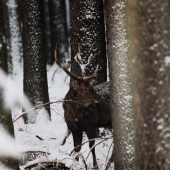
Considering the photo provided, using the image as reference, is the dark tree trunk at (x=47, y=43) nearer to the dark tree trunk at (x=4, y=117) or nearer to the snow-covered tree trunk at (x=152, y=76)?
the dark tree trunk at (x=4, y=117)

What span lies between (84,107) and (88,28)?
5.69 ft

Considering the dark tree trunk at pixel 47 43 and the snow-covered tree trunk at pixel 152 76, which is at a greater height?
the dark tree trunk at pixel 47 43

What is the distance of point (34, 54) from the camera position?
26.7 feet

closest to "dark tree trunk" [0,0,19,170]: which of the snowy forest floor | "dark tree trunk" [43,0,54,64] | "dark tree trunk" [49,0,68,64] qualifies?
the snowy forest floor

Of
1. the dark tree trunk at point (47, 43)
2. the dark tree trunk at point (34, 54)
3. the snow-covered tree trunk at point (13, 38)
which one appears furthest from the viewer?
the dark tree trunk at point (47, 43)

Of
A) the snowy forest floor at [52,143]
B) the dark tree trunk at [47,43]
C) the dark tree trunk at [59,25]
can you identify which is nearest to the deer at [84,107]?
the snowy forest floor at [52,143]

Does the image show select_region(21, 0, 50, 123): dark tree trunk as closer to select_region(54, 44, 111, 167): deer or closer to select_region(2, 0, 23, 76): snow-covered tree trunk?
select_region(54, 44, 111, 167): deer

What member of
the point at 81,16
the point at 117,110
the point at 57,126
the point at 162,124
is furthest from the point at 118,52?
the point at 57,126

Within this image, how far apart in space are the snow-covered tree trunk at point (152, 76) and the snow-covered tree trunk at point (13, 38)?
11.5m

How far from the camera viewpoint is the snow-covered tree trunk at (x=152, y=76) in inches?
112

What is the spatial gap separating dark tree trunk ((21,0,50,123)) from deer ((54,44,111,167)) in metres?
2.16

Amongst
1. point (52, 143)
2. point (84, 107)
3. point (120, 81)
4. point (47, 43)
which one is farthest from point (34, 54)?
point (47, 43)

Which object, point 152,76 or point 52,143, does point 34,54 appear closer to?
point 52,143

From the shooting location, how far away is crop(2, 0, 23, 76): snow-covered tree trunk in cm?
1391
